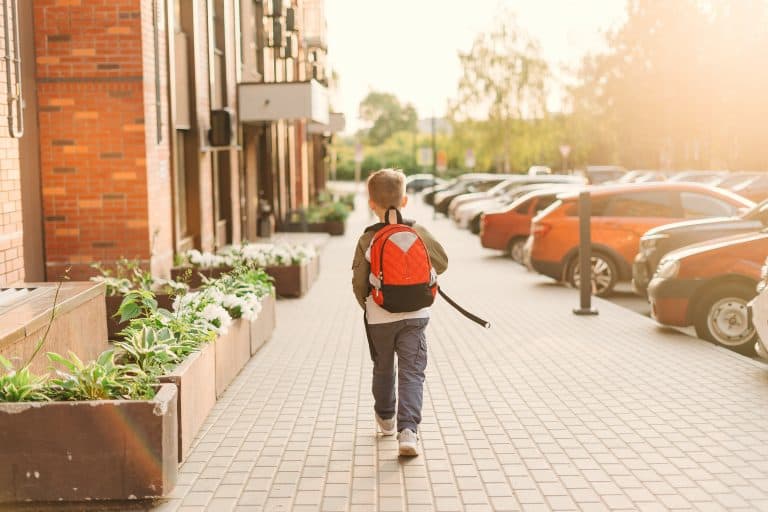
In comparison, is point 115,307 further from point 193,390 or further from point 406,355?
point 406,355

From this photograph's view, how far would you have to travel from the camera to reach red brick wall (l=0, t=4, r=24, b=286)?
844 centimetres

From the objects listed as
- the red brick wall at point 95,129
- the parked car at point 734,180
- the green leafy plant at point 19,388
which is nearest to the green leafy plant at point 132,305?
the green leafy plant at point 19,388

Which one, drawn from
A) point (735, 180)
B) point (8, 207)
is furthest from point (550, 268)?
point (735, 180)

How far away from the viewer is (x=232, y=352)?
28.3 ft

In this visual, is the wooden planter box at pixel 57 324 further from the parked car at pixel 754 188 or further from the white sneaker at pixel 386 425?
the parked car at pixel 754 188

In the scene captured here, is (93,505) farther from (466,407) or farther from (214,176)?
(214,176)

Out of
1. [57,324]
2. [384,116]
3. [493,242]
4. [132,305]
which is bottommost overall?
[493,242]

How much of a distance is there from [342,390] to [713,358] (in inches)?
135

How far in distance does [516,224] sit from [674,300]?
11.2 metres

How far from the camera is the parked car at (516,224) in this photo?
2173 centimetres

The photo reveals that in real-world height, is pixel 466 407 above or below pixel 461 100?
below

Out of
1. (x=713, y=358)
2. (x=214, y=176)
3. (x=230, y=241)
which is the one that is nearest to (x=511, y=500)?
(x=713, y=358)

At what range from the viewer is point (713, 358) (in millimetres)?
9609

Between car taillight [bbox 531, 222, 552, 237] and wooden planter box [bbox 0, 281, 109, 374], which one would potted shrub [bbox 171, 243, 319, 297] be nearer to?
car taillight [bbox 531, 222, 552, 237]
